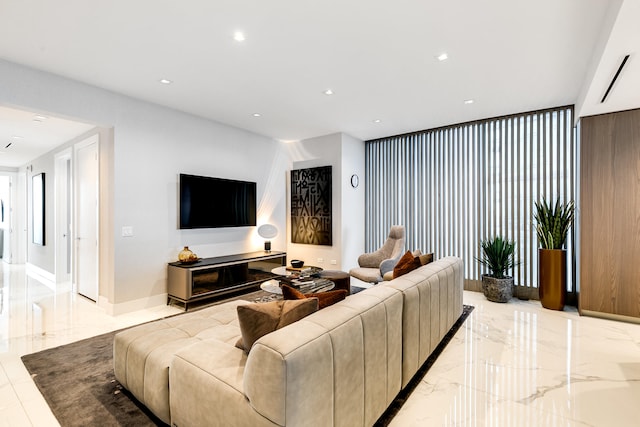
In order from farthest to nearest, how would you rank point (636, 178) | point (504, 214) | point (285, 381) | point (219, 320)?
point (504, 214), point (636, 178), point (219, 320), point (285, 381)

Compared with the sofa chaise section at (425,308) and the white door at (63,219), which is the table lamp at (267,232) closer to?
the sofa chaise section at (425,308)

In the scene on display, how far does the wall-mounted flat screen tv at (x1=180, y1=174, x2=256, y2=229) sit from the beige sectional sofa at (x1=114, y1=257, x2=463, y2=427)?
2.24 m

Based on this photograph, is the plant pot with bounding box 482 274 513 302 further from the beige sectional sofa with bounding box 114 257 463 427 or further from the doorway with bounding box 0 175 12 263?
the doorway with bounding box 0 175 12 263

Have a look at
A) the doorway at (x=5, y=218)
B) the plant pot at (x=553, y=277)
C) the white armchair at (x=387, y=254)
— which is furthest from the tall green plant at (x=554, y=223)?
the doorway at (x=5, y=218)

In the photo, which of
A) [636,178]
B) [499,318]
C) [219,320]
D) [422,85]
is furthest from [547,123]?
[219,320]

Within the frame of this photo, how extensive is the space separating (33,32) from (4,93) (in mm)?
872

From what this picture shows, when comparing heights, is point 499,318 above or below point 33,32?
below

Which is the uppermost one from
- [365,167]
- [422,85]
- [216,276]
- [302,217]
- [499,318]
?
[422,85]

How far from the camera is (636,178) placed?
3.47 meters

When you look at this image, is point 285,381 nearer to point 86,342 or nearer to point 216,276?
point 86,342

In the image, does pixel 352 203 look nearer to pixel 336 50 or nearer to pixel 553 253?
pixel 553 253

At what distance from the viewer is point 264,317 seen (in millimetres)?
1548

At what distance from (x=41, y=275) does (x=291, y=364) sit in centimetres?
744

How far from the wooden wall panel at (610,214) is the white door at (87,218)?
6.15 meters
